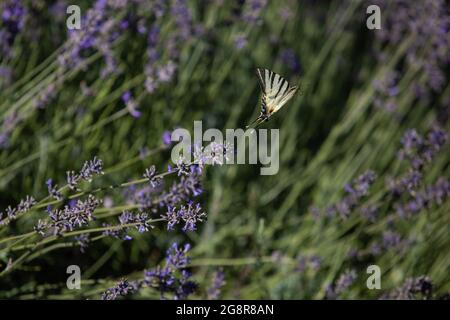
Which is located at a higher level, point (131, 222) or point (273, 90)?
point (273, 90)

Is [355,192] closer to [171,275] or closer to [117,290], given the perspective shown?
[171,275]

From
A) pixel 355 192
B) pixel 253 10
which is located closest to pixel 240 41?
pixel 253 10

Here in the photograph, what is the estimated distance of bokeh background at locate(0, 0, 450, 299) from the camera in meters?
1.96

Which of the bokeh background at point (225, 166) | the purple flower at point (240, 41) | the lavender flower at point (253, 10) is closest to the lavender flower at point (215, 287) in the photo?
the bokeh background at point (225, 166)

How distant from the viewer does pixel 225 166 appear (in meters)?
2.71

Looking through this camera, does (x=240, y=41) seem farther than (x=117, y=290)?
Yes

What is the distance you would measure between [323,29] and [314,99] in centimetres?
76

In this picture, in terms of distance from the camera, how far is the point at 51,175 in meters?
2.27

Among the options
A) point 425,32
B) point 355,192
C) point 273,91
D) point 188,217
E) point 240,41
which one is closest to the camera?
point 188,217

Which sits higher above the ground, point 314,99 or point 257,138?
point 314,99

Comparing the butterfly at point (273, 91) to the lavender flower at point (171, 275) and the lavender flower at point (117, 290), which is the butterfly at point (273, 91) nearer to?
the lavender flower at point (171, 275)
